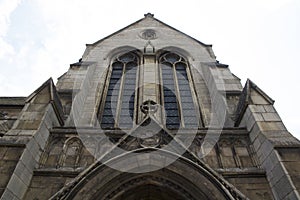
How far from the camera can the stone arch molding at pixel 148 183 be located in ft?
17.4

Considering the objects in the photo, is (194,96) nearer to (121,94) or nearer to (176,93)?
(176,93)

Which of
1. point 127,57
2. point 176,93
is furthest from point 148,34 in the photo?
point 176,93

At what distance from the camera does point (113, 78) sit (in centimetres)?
1128

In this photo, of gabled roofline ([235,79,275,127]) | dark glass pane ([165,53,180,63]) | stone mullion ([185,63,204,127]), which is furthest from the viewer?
dark glass pane ([165,53,180,63])

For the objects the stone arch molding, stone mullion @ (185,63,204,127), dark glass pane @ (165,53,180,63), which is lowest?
the stone arch molding

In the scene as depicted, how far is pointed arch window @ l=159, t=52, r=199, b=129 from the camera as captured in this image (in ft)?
28.5

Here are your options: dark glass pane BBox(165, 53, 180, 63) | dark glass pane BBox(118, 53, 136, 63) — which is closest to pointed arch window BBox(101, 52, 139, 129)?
dark glass pane BBox(118, 53, 136, 63)

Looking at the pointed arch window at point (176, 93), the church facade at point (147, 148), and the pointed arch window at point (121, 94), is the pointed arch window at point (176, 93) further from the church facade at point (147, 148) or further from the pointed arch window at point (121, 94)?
the pointed arch window at point (121, 94)

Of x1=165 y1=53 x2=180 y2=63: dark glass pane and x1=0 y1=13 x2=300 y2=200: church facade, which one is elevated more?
x1=165 y1=53 x2=180 y2=63: dark glass pane

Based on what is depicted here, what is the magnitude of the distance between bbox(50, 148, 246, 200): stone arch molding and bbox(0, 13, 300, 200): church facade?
2cm

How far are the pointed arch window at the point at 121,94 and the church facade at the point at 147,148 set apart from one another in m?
0.06

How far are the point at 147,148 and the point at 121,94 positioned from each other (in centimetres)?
430

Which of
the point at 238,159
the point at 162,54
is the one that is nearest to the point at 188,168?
the point at 238,159

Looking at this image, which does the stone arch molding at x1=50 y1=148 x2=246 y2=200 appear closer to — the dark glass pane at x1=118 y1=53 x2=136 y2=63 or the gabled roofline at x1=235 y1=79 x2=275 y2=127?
the gabled roofline at x1=235 y1=79 x2=275 y2=127
